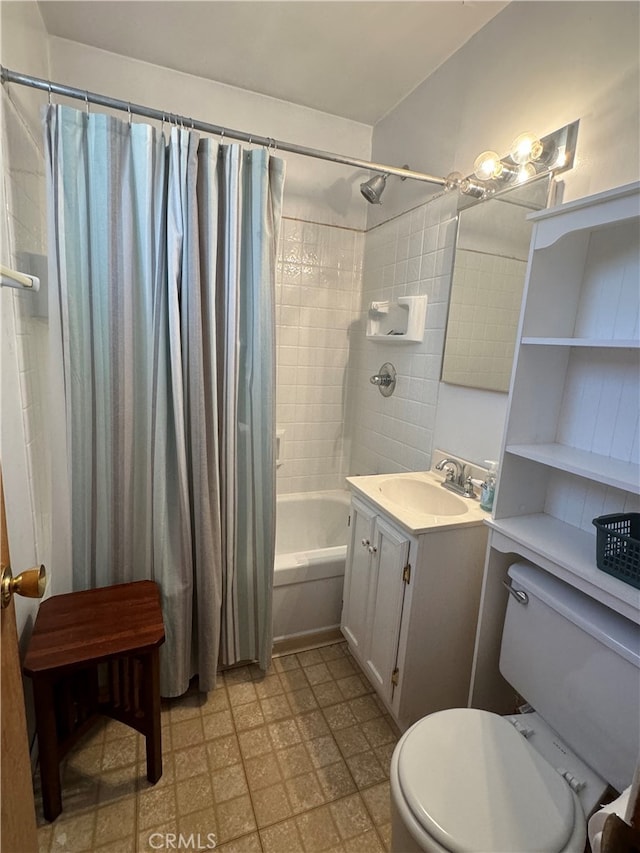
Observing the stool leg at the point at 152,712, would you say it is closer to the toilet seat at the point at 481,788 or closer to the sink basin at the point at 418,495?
the toilet seat at the point at 481,788

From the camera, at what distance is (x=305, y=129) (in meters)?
2.26

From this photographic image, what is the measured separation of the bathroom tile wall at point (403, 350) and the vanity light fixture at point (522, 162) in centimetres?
19

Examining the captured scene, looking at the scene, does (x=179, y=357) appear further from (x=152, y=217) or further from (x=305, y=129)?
(x=305, y=129)

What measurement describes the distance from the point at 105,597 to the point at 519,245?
1.94m

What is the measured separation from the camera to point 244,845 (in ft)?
3.93

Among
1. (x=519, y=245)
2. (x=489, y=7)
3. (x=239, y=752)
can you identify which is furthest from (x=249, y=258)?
(x=239, y=752)

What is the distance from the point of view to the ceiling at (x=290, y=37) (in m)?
1.55

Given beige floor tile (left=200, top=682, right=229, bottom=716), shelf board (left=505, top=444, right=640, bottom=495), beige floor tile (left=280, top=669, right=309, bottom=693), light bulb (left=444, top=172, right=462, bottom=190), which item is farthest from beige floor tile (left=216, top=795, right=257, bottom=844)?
light bulb (left=444, top=172, right=462, bottom=190)

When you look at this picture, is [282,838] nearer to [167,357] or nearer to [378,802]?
[378,802]

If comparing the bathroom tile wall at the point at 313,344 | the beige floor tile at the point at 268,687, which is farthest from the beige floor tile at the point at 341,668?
the bathroom tile wall at the point at 313,344

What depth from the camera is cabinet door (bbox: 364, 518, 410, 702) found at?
1459 millimetres

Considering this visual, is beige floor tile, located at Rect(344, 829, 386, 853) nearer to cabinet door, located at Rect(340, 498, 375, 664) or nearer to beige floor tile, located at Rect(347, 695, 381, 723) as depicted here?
beige floor tile, located at Rect(347, 695, 381, 723)

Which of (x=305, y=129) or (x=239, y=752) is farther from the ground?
(x=305, y=129)

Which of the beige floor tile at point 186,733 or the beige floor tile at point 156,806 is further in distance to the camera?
the beige floor tile at point 186,733
